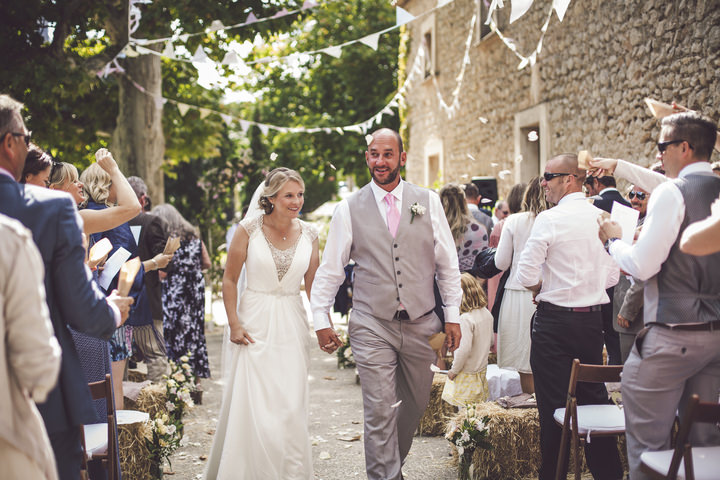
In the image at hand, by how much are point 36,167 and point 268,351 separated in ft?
6.37

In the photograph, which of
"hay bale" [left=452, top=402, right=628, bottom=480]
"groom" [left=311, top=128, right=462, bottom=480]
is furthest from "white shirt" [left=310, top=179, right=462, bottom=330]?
→ "hay bale" [left=452, top=402, right=628, bottom=480]

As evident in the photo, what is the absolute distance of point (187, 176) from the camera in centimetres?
3055

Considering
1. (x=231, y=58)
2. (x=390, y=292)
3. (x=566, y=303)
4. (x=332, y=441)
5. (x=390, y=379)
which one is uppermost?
(x=231, y=58)

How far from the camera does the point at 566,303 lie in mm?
4199

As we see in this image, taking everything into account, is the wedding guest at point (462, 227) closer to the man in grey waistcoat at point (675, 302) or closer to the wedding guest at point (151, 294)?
the wedding guest at point (151, 294)

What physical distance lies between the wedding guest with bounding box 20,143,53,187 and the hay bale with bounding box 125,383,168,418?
2700 millimetres

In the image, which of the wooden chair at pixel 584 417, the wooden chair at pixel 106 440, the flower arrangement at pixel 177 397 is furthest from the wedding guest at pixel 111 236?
the wooden chair at pixel 584 417

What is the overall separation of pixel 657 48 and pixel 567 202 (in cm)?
372

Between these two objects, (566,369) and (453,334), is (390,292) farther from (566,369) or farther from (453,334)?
(566,369)

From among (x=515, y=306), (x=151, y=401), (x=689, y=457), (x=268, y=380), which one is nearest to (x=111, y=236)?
(x=151, y=401)

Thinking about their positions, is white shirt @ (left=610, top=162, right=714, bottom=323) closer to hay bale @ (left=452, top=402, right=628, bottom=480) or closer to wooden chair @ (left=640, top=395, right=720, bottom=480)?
wooden chair @ (left=640, top=395, right=720, bottom=480)

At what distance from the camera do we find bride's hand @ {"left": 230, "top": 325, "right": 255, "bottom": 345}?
466 cm

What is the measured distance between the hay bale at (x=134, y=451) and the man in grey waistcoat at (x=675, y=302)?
304cm

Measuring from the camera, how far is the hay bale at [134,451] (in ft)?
→ 15.4
